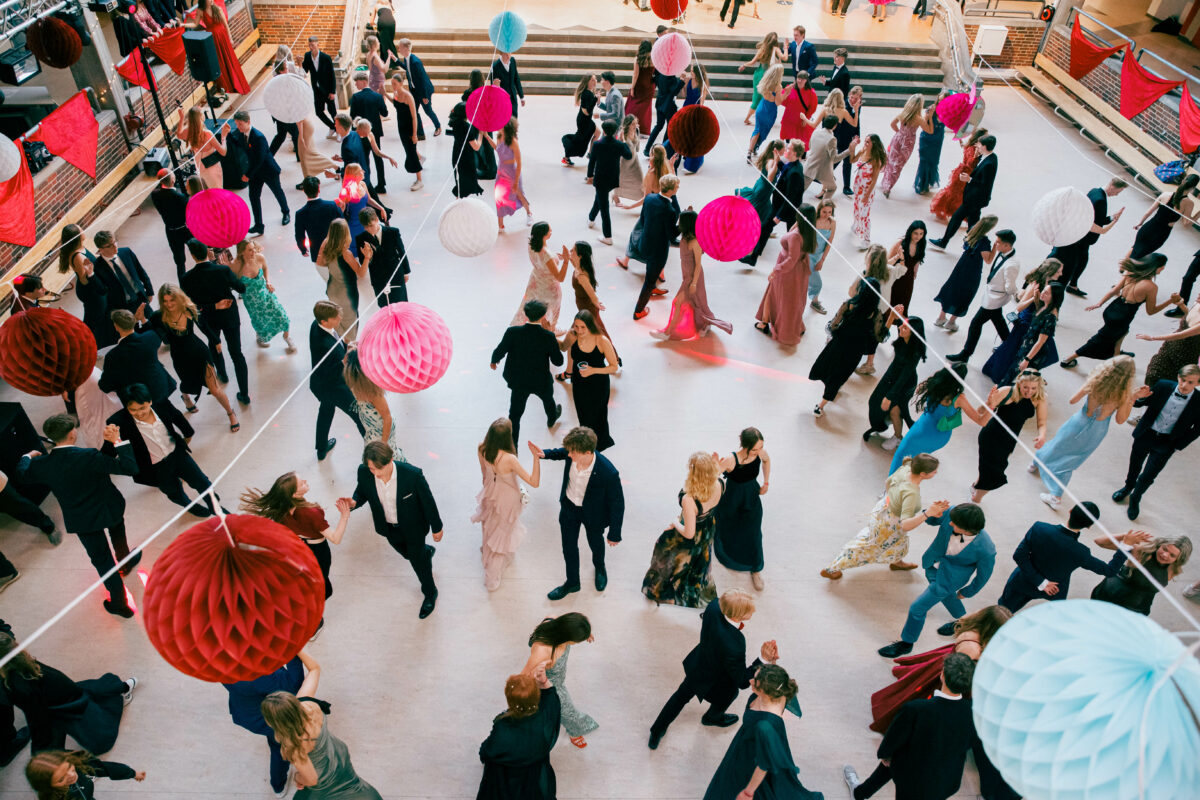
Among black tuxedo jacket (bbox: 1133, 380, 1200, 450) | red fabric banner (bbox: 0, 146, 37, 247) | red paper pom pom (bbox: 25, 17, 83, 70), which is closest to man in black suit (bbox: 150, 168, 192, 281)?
red fabric banner (bbox: 0, 146, 37, 247)

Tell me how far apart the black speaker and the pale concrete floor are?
6.48 feet

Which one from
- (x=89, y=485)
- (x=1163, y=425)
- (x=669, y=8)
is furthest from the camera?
(x=669, y=8)

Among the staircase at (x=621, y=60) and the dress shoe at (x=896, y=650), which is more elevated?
the staircase at (x=621, y=60)

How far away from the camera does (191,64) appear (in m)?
8.81

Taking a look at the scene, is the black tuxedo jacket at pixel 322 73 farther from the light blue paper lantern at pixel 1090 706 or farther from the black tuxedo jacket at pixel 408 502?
the light blue paper lantern at pixel 1090 706

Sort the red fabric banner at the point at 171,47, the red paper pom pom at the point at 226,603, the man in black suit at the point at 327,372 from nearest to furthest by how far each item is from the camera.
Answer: the red paper pom pom at the point at 226,603 → the man in black suit at the point at 327,372 → the red fabric banner at the point at 171,47

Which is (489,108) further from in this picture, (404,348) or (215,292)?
(404,348)

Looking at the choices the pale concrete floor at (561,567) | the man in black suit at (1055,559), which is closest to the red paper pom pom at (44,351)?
the pale concrete floor at (561,567)

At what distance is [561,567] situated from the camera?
17.0 feet

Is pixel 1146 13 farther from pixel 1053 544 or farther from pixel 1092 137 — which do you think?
pixel 1053 544

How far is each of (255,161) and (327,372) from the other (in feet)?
12.9

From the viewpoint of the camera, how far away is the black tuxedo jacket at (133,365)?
206 inches

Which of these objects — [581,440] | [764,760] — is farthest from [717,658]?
[581,440]

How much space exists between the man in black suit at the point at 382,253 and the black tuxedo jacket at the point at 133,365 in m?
1.70
